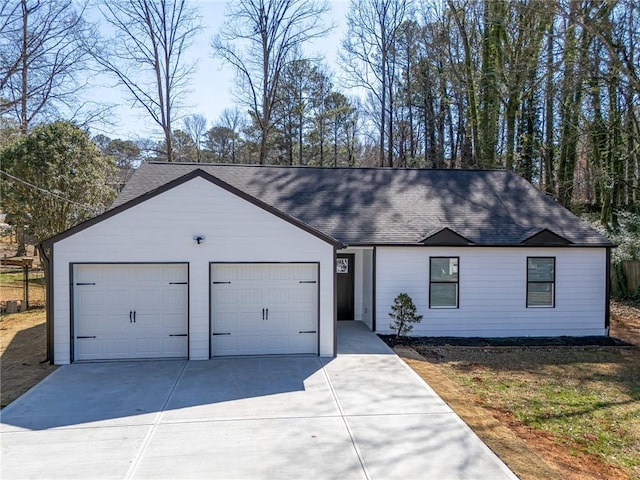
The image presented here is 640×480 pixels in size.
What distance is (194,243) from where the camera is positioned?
938cm

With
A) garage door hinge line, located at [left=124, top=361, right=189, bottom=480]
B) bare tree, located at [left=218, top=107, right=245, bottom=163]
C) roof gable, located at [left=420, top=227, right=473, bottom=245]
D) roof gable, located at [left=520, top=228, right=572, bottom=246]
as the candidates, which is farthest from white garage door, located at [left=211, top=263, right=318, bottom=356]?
bare tree, located at [left=218, top=107, right=245, bottom=163]

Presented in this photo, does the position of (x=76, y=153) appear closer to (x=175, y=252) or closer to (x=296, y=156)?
(x=175, y=252)

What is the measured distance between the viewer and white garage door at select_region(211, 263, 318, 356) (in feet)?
31.6

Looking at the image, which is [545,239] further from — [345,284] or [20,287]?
[20,287]

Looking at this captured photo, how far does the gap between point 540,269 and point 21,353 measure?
1316cm

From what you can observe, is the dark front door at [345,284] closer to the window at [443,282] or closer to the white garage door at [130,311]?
the window at [443,282]

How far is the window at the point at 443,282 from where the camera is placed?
484 inches

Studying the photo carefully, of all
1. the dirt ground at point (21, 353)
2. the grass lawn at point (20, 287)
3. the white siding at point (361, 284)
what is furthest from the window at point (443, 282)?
the grass lawn at point (20, 287)

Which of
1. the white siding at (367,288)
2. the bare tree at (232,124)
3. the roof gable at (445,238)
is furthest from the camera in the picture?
the bare tree at (232,124)

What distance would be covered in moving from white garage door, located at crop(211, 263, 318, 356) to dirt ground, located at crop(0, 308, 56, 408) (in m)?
3.41

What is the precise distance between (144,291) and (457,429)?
666 cm

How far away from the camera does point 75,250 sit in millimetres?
9039

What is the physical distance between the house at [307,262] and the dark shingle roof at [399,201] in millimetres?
64

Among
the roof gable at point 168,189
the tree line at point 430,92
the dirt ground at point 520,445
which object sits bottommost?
the dirt ground at point 520,445
